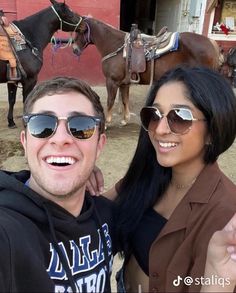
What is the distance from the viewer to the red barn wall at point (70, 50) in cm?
827

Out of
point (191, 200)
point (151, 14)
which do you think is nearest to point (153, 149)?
point (191, 200)

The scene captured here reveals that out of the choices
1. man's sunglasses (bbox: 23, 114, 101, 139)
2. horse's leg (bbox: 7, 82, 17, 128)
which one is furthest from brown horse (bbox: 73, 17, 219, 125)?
man's sunglasses (bbox: 23, 114, 101, 139)

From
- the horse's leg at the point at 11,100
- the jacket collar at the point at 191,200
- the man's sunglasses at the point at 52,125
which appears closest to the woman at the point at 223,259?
the jacket collar at the point at 191,200

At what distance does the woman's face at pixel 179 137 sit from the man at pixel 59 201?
29 centimetres

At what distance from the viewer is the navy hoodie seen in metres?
0.91

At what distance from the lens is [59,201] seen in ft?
4.11

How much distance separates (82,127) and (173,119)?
1.38 ft

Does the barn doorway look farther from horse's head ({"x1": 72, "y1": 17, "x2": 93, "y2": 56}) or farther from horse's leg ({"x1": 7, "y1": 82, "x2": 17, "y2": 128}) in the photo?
horse's leg ({"x1": 7, "y1": 82, "x2": 17, "y2": 128})

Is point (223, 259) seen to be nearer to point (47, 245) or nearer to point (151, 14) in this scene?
point (47, 245)

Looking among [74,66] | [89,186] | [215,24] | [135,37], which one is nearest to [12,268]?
[89,186]

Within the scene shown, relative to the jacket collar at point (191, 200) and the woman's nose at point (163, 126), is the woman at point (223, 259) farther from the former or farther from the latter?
the woman's nose at point (163, 126)

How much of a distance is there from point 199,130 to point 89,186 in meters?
0.59

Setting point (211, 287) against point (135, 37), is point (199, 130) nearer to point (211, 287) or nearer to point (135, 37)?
Result: point (211, 287)

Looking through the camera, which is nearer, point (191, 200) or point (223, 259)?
point (223, 259)
